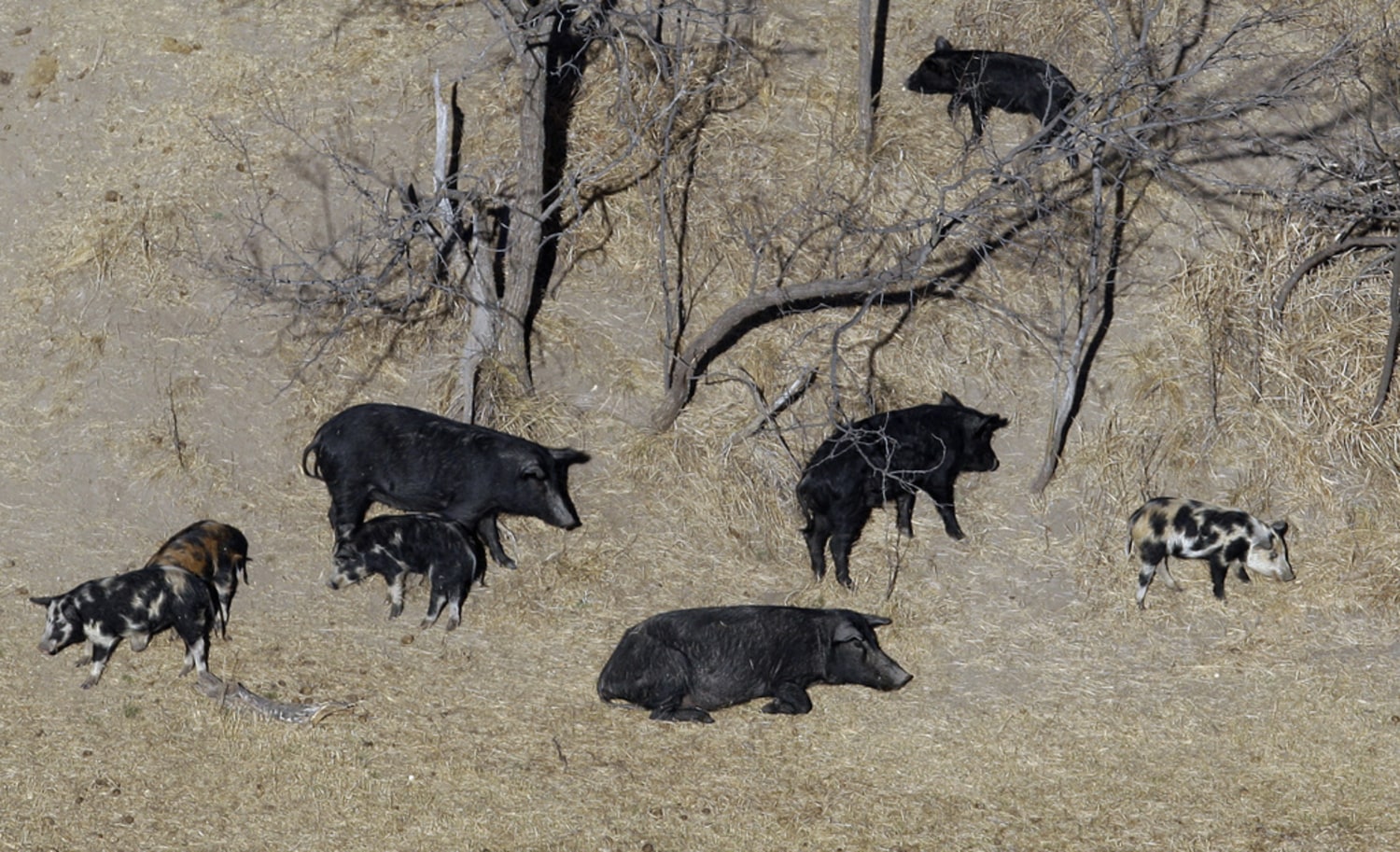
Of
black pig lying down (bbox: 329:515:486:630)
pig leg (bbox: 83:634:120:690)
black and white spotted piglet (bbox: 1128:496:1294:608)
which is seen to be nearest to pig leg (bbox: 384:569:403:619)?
black pig lying down (bbox: 329:515:486:630)

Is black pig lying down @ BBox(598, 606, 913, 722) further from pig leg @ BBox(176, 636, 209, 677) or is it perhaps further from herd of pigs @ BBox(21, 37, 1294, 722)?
pig leg @ BBox(176, 636, 209, 677)

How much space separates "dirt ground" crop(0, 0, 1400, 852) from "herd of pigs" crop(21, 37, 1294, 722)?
0.20 metres

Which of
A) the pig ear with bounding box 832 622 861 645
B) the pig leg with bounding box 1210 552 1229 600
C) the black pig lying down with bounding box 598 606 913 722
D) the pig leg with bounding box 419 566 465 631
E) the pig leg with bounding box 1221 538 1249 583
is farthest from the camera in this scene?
the pig leg with bounding box 1210 552 1229 600

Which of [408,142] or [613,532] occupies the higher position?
[408,142]

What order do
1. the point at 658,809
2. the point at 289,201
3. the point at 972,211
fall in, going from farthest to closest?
1. the point at 289,201
2. the point at 972,211
3. the point at 658,809

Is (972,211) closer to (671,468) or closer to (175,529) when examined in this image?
(671,468)

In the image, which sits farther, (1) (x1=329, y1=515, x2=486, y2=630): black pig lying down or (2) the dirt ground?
(1) (x1=329, y1=515, x2=486, y2=630): black pig lying down

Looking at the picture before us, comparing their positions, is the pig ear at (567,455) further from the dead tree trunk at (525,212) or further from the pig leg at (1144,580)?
the pig leg at (1144,580)

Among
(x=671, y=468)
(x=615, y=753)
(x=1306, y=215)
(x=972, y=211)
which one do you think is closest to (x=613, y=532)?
(x=671, y=468)

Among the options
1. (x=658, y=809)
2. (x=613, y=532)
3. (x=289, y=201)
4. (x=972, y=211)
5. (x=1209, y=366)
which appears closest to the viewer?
(x=658, y=809)

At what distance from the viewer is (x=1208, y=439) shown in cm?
1390

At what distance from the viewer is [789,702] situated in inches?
440

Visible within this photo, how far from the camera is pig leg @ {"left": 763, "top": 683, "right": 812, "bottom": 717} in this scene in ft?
36.6

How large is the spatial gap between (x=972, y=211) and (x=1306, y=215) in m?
4.42
